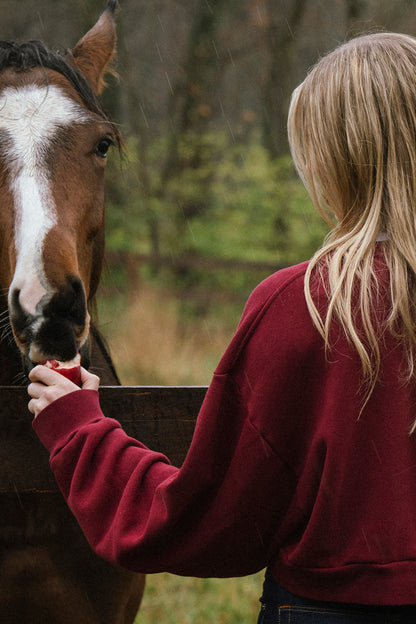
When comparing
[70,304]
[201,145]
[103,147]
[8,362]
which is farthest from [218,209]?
[70,304]

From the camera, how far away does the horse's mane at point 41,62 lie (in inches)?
101

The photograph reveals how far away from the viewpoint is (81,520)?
1.31m

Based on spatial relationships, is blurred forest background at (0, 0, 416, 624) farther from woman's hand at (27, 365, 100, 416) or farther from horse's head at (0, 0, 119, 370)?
woman's hand at (27, 365, 100, 416)

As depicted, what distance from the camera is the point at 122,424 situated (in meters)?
1.81

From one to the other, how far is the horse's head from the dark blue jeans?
1.03m

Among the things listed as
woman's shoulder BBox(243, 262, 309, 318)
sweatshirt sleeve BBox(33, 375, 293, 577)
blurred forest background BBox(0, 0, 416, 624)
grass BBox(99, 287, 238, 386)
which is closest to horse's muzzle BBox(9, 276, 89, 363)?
sweatshirt sleeve BBox(33, 375, 293, 577)

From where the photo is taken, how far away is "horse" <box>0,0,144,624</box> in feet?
6.50

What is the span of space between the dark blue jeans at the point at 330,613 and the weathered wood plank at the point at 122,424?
2.13 ft

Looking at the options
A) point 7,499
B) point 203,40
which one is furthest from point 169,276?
point 7,499

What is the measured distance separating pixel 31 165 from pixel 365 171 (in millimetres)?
1386

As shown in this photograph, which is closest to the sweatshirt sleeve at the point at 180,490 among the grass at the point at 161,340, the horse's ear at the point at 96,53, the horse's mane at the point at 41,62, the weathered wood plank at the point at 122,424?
the weathered wood plank at the point at 122,424

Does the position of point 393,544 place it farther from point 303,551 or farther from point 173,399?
point 173,399

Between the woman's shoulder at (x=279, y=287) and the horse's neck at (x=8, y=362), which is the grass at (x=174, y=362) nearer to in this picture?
the horse's neck at (x=8, y=362)

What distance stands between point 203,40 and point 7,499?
10.5 m
